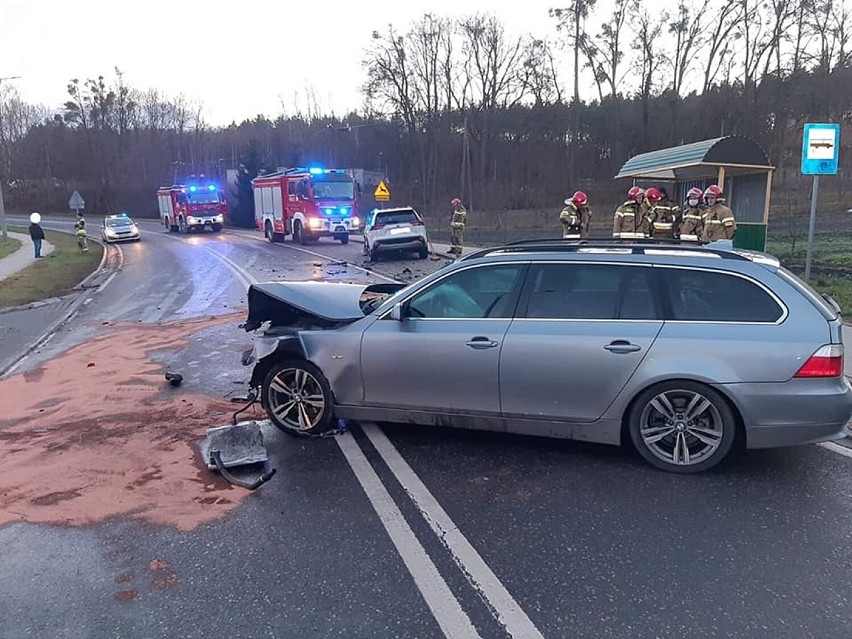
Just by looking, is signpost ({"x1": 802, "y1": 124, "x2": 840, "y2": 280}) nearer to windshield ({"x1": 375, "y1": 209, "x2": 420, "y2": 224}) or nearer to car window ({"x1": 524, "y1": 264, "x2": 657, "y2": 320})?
car window ({"x1": 524, "y1": 264, "x2": 657, "y2": 320})

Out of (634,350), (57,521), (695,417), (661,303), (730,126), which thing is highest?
(730,126)

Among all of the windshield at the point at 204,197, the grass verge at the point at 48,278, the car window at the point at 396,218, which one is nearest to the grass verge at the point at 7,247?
the grass verge at the point at 48,278

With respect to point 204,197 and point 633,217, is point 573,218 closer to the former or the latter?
point 633,217

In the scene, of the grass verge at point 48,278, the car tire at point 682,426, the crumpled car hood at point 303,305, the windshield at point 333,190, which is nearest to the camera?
the car tire at point 682,426

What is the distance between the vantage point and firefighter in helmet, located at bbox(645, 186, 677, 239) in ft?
40.0

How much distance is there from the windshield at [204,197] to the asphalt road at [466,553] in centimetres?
3701

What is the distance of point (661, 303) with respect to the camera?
4441 millimetres

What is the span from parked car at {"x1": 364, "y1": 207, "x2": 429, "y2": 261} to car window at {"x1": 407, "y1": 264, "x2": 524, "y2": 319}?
1527 cm

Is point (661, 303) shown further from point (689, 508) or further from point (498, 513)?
point (498, 513)

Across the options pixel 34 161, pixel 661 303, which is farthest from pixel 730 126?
pixel 34 161

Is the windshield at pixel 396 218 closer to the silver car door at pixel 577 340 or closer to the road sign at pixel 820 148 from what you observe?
the road sign at pixel 820 148

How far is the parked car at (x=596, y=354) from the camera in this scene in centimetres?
418

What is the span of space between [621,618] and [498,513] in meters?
1.11

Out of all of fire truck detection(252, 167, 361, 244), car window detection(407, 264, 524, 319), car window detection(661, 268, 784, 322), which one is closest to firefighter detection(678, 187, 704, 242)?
car window detection(661, 268, 784, 322)
